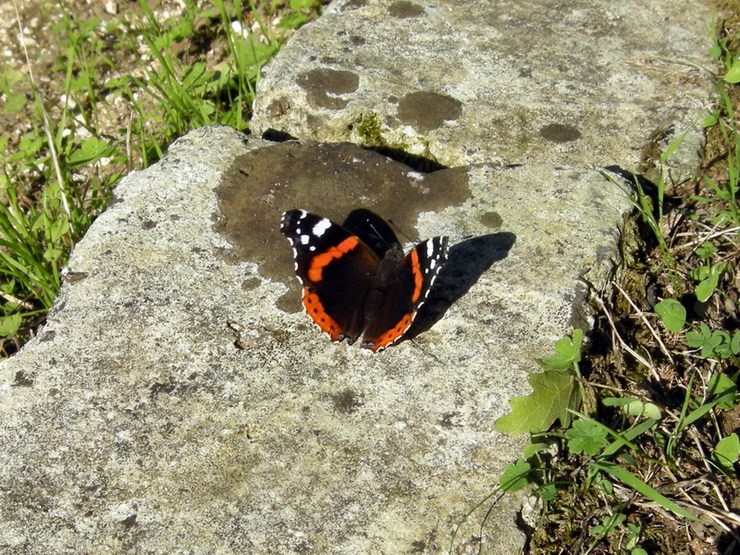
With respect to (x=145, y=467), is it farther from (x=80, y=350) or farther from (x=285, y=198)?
(x=285, y=198)

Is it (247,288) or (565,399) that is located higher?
(247,288)

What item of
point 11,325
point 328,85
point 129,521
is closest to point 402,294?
point 129,521

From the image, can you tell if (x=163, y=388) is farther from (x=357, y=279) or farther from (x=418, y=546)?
(x=418, y=546)

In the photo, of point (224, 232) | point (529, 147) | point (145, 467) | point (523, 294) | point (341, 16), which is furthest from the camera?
point (341, 16)

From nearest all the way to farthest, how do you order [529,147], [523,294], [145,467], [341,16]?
[145,467] < [523,294] < [529,147] < [341,16]

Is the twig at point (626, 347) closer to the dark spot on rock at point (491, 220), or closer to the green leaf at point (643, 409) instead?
the green leaf at point (643, 409)

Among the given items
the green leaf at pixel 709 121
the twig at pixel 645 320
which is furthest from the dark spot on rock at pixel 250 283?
the green leaf at pixel 709 121

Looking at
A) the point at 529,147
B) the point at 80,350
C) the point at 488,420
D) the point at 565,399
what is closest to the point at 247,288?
the point at 80,350

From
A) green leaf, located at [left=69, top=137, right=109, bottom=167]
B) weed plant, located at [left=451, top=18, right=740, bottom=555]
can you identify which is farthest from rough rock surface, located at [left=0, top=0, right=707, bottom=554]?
green leaf, located at [left=69, top=137, right=109, bottom=167]

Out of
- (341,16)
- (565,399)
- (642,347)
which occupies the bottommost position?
(642,347)
